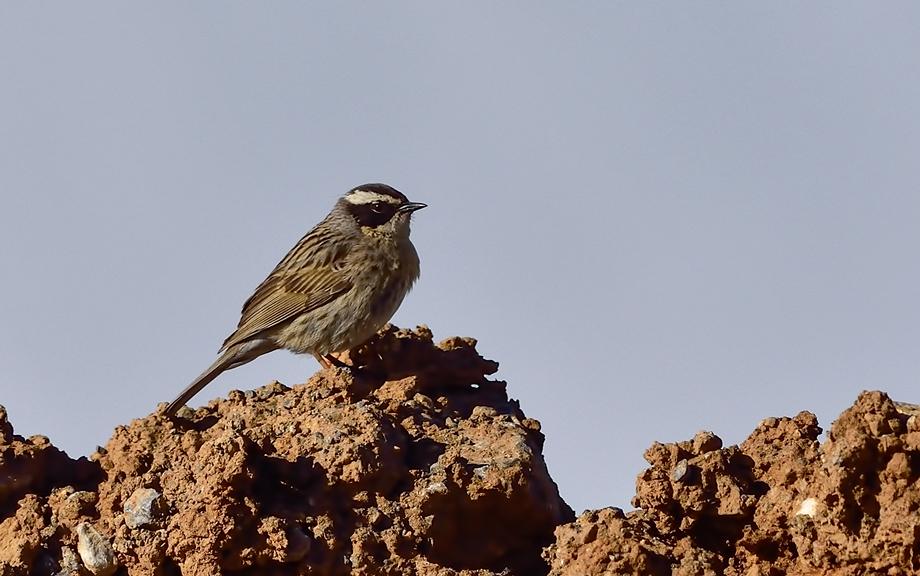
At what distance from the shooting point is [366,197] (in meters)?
11.9

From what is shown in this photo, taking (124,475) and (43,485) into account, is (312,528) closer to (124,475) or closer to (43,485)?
(124,475)

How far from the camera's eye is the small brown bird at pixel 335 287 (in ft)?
35.7

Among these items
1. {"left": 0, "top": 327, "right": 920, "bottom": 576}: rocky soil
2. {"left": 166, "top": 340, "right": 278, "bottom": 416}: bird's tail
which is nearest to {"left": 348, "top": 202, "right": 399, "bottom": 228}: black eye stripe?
{"left": 166, "top": 340, "right": 278, "bottom": 416}: bird's tail

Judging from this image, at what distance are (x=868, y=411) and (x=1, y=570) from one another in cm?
360

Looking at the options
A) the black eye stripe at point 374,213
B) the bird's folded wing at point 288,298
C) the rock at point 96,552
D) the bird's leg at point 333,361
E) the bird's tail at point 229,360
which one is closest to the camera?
the rock at point 96,552

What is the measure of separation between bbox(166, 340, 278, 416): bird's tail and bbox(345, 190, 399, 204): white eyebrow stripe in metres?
1.43

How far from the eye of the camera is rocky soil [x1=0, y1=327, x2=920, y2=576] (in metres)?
5.22

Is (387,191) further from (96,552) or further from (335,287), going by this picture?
(96,552)

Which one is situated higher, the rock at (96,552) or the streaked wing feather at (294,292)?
the streaked wing feather at (294,292)

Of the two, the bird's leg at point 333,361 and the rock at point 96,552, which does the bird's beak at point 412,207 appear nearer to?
the bird's leg at point 333,361

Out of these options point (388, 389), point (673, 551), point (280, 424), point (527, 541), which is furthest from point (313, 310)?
point (673, 551)

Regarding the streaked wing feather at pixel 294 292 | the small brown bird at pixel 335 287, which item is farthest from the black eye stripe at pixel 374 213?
the streaked wing feather at pixel 294 292

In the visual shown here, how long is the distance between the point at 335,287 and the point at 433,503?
5308 millimetres

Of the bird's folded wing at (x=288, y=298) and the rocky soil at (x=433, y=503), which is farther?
the bird's folded wing at (x=288, y=298)
